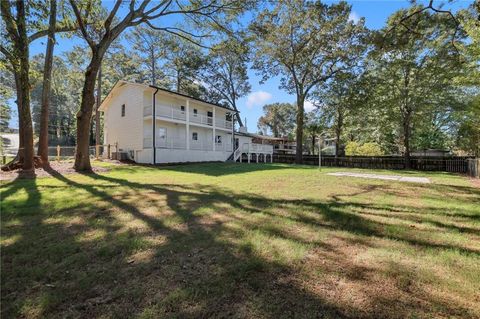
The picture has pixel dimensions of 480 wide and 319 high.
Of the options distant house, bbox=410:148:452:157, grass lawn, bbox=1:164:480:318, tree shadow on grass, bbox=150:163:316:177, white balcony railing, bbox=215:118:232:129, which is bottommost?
grass lawn, bbox=1:164:480:318

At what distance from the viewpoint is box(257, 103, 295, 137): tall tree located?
62.3 m

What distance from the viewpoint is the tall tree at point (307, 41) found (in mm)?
22281

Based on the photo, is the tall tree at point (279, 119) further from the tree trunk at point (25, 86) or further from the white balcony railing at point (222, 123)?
the tree trunk at point (25, 86)

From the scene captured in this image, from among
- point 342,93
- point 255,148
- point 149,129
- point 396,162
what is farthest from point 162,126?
point 396,162

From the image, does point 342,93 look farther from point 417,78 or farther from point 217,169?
point 217,169

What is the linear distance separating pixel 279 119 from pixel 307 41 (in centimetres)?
3978

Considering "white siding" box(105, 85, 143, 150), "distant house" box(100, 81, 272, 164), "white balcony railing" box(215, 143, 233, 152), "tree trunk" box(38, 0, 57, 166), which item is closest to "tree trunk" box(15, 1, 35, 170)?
"tree trunk" box(38, 0, 57, 166)

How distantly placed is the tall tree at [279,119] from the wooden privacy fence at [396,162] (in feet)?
105

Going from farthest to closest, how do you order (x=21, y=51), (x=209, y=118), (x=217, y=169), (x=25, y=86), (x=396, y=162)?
(x=396, y=162), (x=209, y=118), (x=217, y=169), (x=25, y=86), (x=21, y=51)

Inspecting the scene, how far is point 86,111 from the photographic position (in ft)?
38.5

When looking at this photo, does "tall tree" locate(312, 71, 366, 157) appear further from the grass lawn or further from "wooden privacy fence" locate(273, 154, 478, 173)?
the grass lawn

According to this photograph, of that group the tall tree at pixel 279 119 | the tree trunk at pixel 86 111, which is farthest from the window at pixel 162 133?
the tall tree at pixel 279 119

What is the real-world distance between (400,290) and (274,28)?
81.4ft

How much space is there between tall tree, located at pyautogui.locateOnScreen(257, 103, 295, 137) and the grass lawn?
58138 millimetres
